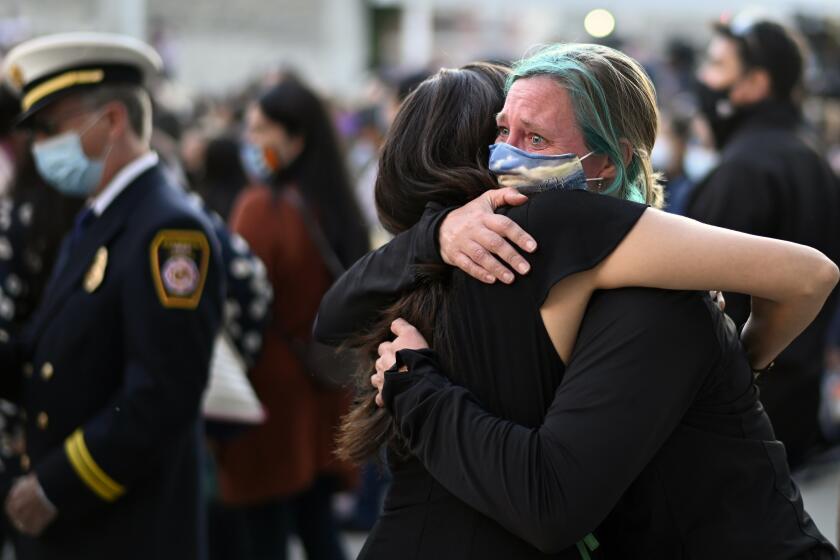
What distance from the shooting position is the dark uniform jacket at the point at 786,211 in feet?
12.1

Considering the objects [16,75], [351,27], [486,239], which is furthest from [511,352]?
[351,27]

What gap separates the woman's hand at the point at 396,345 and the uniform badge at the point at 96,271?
1.18m

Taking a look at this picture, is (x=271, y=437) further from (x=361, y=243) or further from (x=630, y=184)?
(x=630, y=184)

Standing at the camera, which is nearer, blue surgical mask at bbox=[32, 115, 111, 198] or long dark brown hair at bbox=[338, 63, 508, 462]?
long dark brown hair at bbox=[338, 63, 508, 462]

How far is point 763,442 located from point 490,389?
0.45 metres

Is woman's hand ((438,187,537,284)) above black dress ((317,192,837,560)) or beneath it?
above

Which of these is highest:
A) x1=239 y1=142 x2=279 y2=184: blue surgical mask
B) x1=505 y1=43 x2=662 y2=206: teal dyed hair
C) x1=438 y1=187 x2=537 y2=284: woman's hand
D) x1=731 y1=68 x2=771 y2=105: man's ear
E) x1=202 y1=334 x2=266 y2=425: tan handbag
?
x1=505 y1=43 x2=662 y2=206: teal dyed hair

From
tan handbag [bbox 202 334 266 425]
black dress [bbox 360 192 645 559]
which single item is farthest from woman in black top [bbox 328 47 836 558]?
tan handbag [bbox 202 334 266 425]

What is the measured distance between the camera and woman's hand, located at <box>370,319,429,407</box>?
1.93 metres

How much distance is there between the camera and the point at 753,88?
13.4ft

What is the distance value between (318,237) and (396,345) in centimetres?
259

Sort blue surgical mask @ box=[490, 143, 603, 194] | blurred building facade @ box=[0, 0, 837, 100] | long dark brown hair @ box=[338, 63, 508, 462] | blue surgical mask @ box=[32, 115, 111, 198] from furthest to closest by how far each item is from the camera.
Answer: blurred building facade @ box=[0, 0, 837, 100] < blue surgical mask @ box=[32, 115, 111, 198] < long dark brown hair @ box=[338, 63, 508, 462] < blue surgical mask @ box=[490, 143, 603, 194]

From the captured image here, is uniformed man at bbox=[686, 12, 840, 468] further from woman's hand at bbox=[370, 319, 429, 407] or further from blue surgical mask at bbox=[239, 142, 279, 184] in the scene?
woman's hand at bbox=[370, 319, 429, 407]

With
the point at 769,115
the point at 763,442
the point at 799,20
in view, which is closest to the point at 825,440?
the point at 769,115
